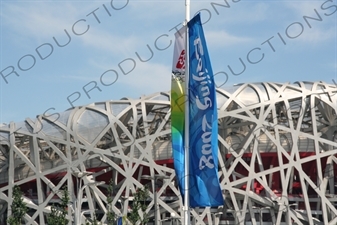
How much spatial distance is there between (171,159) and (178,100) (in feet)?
107

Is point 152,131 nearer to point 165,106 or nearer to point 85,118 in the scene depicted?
point 165,106

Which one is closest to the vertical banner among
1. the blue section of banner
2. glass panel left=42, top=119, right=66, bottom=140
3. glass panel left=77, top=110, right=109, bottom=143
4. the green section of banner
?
the green section of banner

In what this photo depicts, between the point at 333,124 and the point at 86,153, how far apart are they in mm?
21194

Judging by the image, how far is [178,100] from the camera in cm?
2355

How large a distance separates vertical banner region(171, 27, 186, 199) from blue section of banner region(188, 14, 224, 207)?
723 millimetres

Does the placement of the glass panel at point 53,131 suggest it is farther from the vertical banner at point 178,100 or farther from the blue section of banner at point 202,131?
the blue section of banner at point 202,131

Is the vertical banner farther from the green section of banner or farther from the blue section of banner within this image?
the blue section of banner

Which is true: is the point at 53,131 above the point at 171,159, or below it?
above

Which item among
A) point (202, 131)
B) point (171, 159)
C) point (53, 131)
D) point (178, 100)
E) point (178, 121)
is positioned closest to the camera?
point (202, 131)

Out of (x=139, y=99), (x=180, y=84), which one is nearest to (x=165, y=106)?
(x=139, y=99)

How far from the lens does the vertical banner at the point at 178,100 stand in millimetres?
23203

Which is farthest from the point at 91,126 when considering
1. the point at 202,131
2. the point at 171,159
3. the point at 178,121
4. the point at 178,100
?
the point at 202,131

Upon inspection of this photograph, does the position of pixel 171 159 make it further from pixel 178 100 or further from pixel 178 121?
pixel 178 100

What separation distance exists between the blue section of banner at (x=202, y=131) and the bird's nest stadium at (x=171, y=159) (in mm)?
28867
